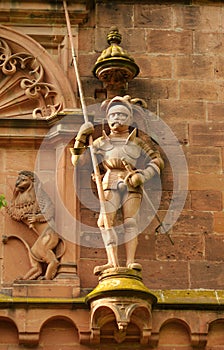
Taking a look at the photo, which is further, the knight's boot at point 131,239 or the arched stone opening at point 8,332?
the knight's boot at point 131,239

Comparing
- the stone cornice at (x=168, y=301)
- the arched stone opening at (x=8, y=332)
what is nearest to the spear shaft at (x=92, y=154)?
the stone cornice at (x=168, y=301)

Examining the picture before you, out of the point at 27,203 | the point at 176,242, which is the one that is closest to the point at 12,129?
the point at 27,203

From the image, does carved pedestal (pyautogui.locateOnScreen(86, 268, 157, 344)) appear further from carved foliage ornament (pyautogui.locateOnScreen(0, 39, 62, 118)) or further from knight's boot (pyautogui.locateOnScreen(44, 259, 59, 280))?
carved foliage ornament (pyautogui.locateOnScreen(0, 39, 62, 118))

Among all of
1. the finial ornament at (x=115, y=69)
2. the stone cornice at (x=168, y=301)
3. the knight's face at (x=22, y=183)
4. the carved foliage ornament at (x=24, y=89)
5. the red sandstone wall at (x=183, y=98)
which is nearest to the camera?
the stone cornice at (x=168, y=301)

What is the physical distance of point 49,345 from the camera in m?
14.5

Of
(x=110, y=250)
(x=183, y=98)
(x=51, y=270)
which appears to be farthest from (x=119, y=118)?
(x=51, y=270)

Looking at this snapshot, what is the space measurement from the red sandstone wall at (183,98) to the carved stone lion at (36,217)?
322mm

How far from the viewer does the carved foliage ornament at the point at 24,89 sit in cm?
1584

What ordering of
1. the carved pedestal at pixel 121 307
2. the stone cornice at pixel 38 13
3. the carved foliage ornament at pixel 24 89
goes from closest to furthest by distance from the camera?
the carved pedestal at pixel 121 307 → the carved foliage ornament at pixel 24 89 → the stone cornice at pixel 38 13

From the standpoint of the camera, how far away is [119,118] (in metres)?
15.3

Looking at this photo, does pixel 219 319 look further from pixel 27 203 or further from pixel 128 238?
pixel 27 203

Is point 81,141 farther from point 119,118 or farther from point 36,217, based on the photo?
point 36,217

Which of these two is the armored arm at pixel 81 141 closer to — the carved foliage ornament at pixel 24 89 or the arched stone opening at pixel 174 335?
the carved foliage ornament at pixel 24 89

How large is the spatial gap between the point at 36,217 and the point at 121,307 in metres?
1.46
